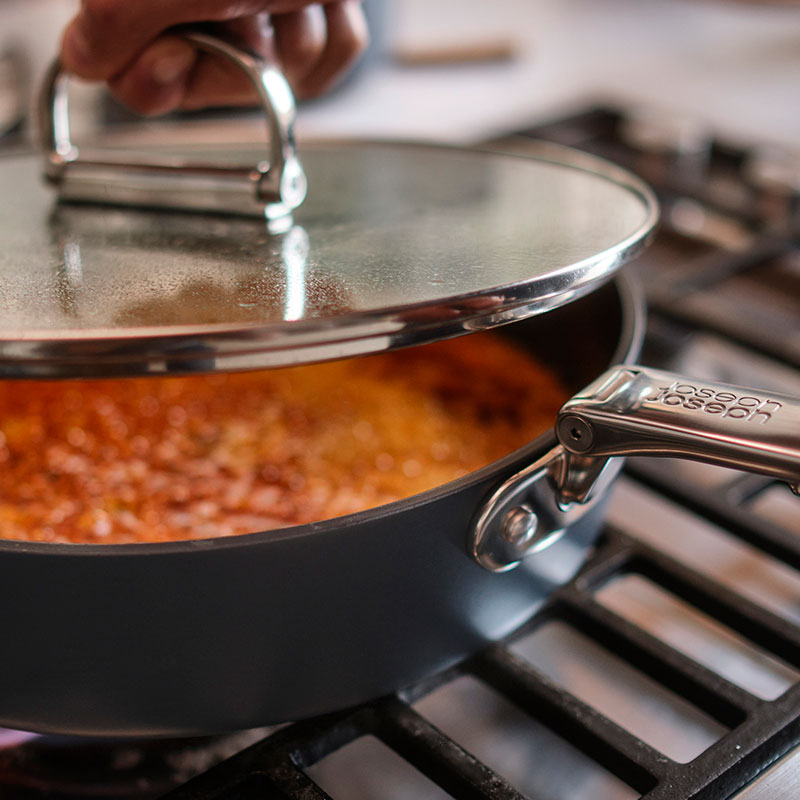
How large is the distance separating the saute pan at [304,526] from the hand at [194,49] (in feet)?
0.11

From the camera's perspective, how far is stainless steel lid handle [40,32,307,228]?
1.57 ft

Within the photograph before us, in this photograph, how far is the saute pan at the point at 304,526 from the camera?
0.35 metres

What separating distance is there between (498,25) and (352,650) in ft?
4.33

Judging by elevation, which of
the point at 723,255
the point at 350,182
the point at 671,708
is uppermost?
the point at 350,182

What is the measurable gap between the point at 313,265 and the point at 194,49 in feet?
0.69

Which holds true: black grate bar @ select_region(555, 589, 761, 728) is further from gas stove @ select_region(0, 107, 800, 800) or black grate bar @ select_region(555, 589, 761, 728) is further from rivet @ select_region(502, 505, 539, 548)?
rivet @ select_region(502, 505, 539, 548)

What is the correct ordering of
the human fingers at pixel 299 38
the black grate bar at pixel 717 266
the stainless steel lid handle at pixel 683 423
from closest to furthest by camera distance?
the stainless steel lid handle at pixel 683 423 → the human fingers at pixel 299 38 → the black grate bar at pixel 717 266

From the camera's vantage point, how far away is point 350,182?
551 millimetres

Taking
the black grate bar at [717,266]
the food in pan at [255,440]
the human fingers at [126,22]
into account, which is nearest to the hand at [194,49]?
the human fingers at [126,22]

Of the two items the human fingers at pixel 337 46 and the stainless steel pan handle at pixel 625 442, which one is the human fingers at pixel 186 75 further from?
the stainless steel pan handle at pixel 625 442

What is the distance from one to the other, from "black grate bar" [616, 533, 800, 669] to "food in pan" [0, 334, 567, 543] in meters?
0.14

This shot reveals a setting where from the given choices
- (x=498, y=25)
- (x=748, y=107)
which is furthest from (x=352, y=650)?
(x=498, y=25)

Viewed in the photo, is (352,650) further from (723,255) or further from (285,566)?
(723,255)

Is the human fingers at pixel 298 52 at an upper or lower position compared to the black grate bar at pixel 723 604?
upper
